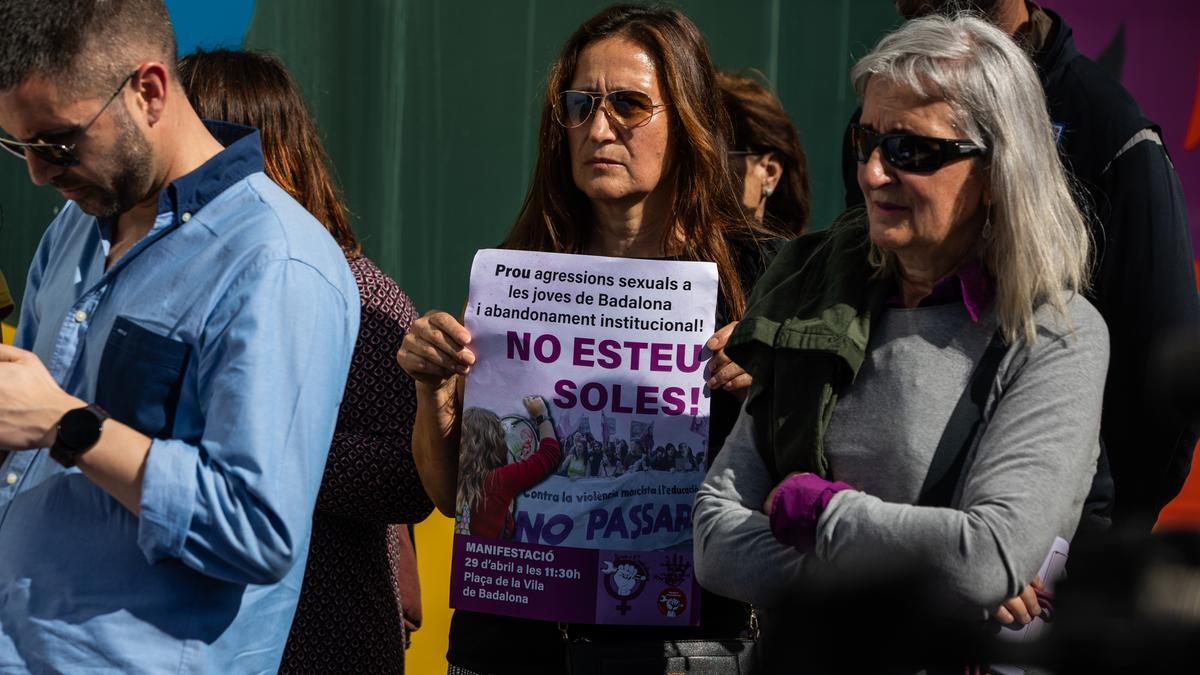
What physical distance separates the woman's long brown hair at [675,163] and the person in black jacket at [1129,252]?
21.1 inches

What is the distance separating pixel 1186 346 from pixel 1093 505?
1.53 metres

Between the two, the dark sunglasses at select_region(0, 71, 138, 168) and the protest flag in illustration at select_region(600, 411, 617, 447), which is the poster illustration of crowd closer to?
the protest flag in illustration at select_region(600, 411, 617, 447)

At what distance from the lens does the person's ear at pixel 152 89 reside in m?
2.20

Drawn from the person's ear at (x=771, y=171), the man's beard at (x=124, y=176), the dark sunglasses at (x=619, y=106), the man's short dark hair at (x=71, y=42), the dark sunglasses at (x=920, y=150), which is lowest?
the man's beard at (x=124, y=176)

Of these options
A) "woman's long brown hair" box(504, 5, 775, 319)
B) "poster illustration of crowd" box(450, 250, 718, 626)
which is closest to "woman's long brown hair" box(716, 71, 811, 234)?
"woman's long brown hair" box(504, 5, 775, 319)

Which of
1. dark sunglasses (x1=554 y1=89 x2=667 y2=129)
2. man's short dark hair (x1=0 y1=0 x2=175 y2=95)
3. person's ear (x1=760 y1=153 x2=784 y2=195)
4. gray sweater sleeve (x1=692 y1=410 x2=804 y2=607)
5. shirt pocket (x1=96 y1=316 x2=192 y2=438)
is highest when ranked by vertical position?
person's ear (x1=760 y1=153 x2=784 y2=195)

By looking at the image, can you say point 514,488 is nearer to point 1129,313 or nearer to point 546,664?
point 546,664

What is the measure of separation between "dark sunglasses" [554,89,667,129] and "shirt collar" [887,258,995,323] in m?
0.83

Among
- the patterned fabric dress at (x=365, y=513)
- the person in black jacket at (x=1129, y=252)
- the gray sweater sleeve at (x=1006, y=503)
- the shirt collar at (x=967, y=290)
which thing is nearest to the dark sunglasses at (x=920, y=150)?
the shirt collar at (x=967, y=290)

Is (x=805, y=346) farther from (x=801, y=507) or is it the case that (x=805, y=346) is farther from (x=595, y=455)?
(x=595, y=455)

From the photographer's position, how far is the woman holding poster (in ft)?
9.07

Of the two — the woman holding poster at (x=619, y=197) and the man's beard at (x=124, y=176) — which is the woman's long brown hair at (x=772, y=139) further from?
the man's beard at (x=124, y=176)

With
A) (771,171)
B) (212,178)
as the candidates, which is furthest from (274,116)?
(771,171)

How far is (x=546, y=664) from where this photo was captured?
2.75 m
